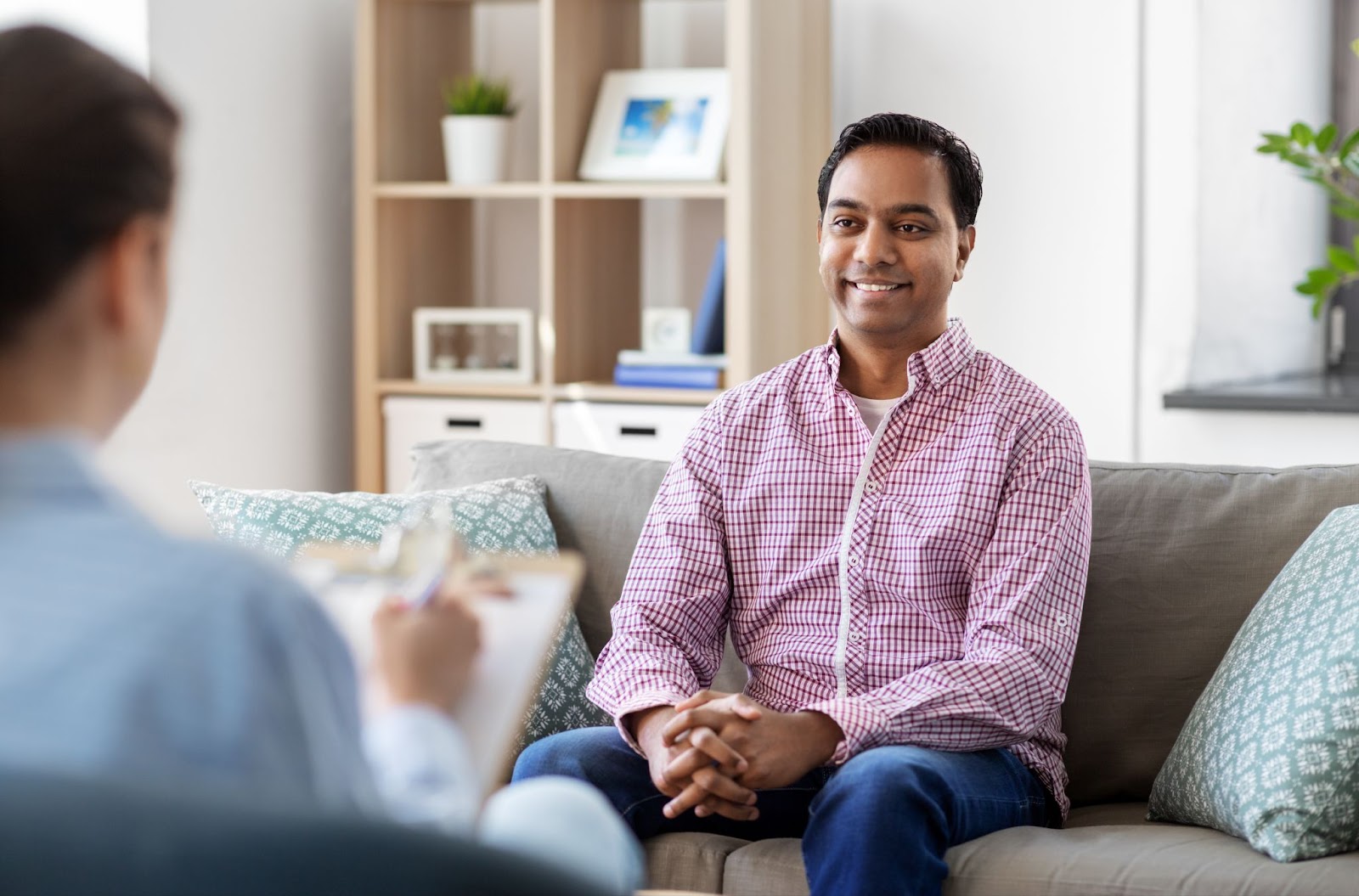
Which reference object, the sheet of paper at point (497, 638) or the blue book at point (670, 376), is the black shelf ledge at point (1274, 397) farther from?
the sheet of paper at point (497, 638)

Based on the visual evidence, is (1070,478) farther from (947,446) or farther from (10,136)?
(10,136)

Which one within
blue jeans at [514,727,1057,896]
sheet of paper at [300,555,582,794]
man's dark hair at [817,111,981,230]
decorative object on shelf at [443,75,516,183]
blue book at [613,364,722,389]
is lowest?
blue jeans at [514,727,1057,896]

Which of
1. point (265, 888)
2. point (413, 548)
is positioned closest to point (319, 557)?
point (413, 548)

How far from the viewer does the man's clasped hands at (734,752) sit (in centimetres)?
166

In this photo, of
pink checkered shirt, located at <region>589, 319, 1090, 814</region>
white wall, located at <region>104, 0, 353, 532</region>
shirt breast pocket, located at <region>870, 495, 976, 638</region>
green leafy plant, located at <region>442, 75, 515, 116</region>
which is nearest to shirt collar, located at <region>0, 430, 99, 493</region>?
pink checkered shirt, located at <region>589, 319, 1090, 814</region>

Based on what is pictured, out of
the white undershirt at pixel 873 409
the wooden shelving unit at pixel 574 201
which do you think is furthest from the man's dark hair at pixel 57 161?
the wooden shelving unit at pixel 574 201

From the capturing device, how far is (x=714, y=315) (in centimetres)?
354

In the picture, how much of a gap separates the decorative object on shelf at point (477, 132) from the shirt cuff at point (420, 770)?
126 inches

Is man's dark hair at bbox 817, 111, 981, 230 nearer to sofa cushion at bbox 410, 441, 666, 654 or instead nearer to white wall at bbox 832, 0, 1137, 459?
sofa cushion at bbox 410, 441, 666, 654

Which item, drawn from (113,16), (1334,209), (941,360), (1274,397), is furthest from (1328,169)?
(113,16)

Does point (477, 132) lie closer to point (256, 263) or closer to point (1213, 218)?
point (256, 263)

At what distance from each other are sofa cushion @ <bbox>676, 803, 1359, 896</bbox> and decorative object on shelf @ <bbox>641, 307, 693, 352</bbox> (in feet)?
6.65

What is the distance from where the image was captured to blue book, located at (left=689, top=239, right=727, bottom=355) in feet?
11.5

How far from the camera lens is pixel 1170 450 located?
11.2 ft
